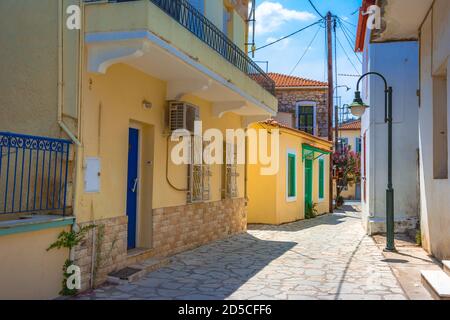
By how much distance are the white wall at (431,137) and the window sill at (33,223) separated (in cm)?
559

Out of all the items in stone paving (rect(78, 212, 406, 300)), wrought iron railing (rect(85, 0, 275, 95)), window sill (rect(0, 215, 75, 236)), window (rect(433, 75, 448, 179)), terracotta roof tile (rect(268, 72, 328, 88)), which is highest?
→ terracotta roof tile (rect(268, 72, 328, 88))

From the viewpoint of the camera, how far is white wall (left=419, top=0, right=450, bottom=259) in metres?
7.19

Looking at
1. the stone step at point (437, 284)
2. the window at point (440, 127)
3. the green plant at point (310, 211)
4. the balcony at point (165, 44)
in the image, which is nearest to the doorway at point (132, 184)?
the balcony at point (165, 44)

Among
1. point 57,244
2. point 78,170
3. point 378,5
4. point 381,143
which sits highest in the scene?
point 378,5

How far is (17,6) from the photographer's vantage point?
607 centimetres

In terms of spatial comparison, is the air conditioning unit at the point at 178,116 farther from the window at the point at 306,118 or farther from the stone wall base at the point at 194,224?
the window at the point at 306,118

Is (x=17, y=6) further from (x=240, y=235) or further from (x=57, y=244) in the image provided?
(x=240, y=235)

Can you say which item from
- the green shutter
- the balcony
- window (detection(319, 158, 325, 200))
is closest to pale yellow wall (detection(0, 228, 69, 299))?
the balcony

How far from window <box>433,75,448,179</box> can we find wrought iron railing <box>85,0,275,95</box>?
390 cm

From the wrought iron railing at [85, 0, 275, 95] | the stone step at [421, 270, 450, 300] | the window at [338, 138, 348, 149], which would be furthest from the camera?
the window at [338, 138, 348, 149]

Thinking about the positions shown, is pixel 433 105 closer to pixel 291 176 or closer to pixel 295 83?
pixel 291 176

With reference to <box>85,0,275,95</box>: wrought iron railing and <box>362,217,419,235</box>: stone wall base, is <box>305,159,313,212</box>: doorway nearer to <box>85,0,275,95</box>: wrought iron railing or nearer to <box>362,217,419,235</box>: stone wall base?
<box>362,217,419,235</box>: stone wall base
